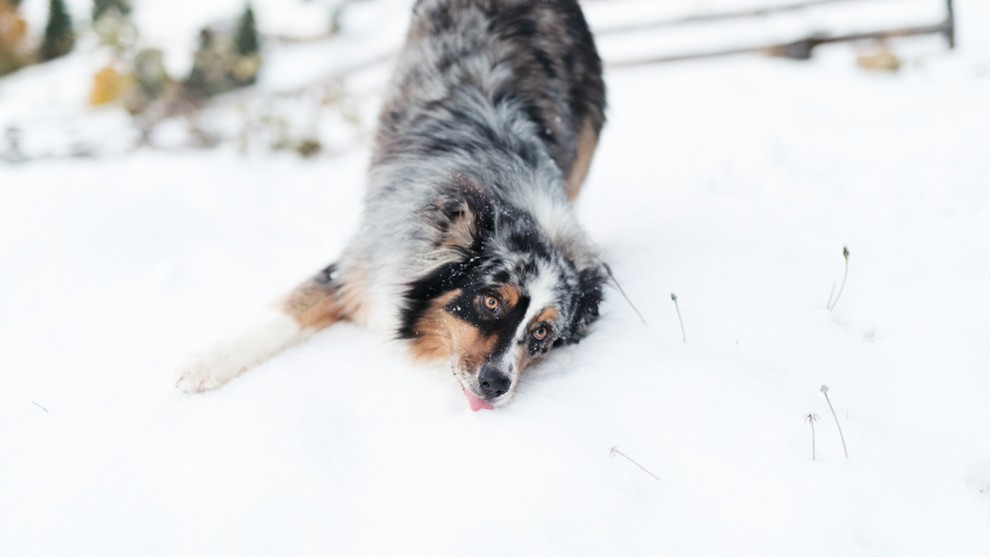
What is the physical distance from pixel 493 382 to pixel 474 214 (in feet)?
2.58

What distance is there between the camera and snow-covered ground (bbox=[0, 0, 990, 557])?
213 centimetres

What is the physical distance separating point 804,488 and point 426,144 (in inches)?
99.9

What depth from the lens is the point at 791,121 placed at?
5711 mm

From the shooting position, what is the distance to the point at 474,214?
2969mm

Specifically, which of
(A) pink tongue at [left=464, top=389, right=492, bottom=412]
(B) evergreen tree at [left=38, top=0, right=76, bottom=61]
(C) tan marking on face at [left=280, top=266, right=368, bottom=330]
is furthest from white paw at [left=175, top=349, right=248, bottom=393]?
(B) evergreen tree at [left=38, top=0, right=76, bottom=61]

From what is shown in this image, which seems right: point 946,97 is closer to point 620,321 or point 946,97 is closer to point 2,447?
point 620,321

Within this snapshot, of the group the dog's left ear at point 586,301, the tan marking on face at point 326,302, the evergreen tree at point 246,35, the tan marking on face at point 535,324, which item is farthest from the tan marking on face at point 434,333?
the evergreen tree at point 246,35

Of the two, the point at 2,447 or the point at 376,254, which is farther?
the point at 376,254

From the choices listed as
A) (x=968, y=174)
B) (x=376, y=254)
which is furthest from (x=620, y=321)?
(x=968, y=174)

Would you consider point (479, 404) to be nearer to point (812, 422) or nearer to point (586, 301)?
point (586, 301)

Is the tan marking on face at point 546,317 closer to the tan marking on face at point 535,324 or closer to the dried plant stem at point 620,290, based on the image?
the tan marking on face at point 535,324

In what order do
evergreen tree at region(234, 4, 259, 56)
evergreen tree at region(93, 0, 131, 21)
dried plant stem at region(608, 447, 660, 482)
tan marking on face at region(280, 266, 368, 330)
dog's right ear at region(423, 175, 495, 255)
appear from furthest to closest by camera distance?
evergreen tree at region(93, 0, 131, 21) → evergreen tree at region(234, 4, 259, 56) → tan marking on face at region(280, 266, 368, 330) → dog's right ear at region(423, 175, 495, 255) → dried plant stem at region(608, 447, 660, 482)

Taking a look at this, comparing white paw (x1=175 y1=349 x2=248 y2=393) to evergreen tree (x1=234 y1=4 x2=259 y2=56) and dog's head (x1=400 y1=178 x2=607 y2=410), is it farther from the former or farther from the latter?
evergreen tree (x1=234 y1=4 x2=259 y2=56)

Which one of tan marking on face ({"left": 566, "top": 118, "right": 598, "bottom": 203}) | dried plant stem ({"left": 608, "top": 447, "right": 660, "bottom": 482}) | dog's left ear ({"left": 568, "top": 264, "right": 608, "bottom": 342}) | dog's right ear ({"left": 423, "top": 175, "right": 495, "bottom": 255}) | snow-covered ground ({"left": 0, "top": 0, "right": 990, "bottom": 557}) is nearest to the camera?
snow-covered ground ({"left": 0, "top": 0, "right": 990, "bottom": 557})
